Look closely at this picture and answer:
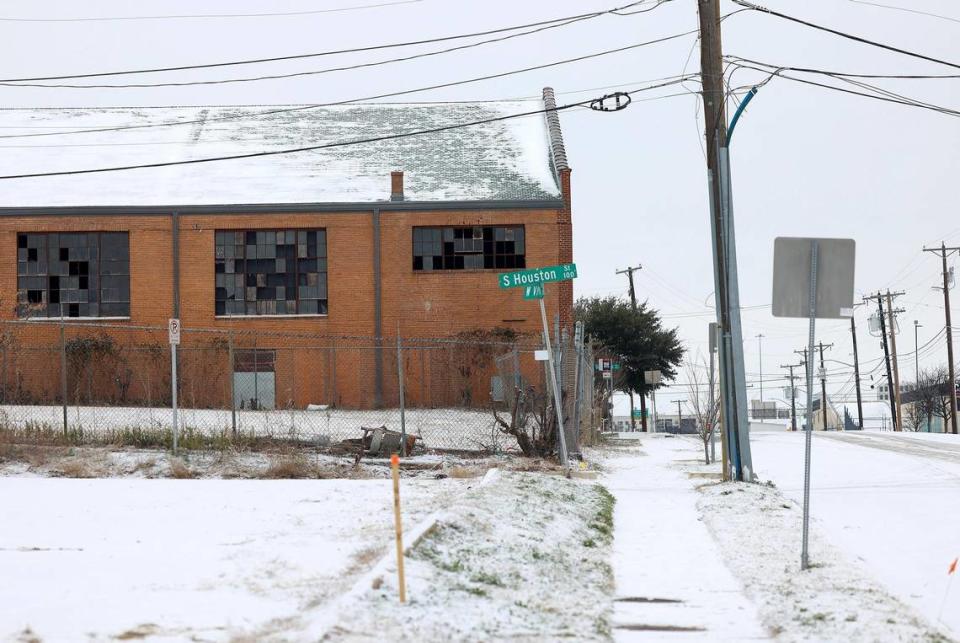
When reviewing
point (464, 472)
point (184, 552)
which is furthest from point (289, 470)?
point (184, 552)

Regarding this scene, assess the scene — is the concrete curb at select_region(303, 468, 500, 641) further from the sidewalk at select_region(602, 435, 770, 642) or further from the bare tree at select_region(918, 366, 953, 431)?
the bare tree at select_region(918, 366, 953, 431)

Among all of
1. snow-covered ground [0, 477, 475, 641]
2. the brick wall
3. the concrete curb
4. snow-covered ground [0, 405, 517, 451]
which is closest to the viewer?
the concrete curb

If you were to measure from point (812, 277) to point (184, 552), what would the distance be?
6316 millimetres

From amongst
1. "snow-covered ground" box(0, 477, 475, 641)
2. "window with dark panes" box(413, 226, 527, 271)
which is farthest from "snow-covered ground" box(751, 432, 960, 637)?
"window with dark panes" box(413, 226, 527, 271)

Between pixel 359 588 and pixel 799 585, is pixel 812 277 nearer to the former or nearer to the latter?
pixel 799 585

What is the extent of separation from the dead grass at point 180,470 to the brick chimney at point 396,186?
19855 mm

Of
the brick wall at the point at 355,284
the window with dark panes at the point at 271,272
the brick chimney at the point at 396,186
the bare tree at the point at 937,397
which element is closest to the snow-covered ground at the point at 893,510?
the brick wall at the point at 355,284

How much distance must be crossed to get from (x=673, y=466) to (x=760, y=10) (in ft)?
30.9

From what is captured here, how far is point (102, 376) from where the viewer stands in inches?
1420

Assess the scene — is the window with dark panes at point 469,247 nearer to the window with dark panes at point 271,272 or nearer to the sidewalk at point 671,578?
the window with dark panes at point 271,272

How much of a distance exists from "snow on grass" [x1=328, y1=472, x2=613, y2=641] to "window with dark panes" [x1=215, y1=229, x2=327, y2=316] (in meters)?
24.3

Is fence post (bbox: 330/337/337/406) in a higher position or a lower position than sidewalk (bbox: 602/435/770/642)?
higher

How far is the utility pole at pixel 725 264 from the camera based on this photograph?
61.1 feet

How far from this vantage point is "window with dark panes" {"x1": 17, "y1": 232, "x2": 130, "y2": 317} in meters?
37.8
